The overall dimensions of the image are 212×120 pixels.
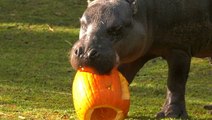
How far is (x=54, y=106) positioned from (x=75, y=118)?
1.49 metres

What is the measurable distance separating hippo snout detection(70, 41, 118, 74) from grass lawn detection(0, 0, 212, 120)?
1369 millimetres

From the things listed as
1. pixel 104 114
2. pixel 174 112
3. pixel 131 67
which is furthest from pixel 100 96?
pixel 131 67

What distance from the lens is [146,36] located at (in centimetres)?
716

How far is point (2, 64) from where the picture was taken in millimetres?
12836

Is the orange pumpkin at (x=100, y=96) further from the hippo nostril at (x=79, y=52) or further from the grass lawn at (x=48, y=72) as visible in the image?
the grass lawn at (x=48, y=72)

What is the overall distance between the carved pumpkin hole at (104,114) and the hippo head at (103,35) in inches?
14.2

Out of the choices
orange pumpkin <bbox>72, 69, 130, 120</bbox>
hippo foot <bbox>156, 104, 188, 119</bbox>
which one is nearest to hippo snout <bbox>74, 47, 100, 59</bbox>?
orange pumpkin <bbox>72, 69, 130, 120</bbox>

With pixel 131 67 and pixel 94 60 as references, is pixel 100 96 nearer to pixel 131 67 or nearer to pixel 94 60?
pixel 94 60

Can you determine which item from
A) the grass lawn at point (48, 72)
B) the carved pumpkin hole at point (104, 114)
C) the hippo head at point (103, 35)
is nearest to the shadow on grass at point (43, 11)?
the grass lawn at point (48, 72)

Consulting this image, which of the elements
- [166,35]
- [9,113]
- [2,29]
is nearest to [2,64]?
[2,29]

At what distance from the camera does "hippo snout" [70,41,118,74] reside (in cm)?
625

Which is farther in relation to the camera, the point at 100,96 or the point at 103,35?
the point at 103,35

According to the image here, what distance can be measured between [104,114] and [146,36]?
1.11 metres

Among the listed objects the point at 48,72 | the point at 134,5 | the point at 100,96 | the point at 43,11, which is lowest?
the point at 43,11
